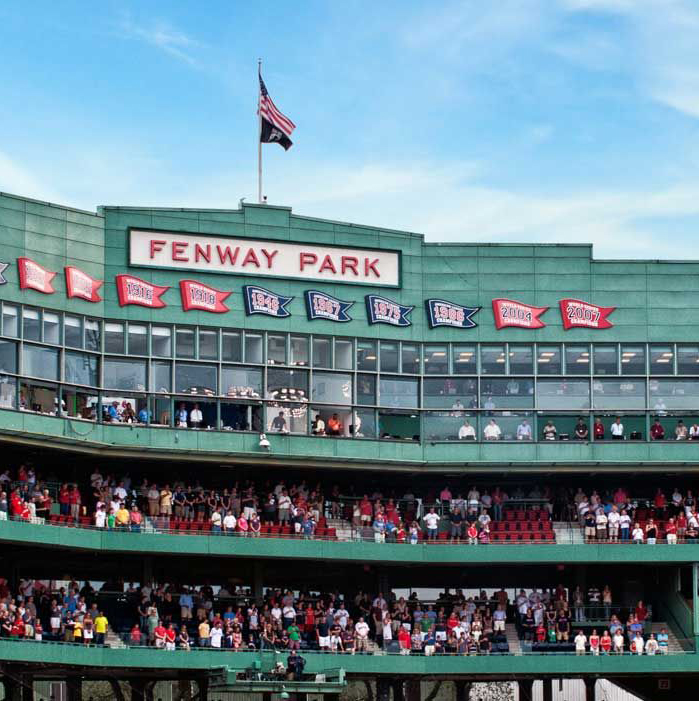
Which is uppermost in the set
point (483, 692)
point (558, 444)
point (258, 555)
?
point (558, 444)

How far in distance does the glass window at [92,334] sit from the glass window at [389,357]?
8733mm

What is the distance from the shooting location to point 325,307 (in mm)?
51750

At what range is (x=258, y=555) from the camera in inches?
1940

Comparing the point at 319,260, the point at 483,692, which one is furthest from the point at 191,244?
the point at 483,692

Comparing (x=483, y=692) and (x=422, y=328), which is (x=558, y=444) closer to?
(x=422, y=328)

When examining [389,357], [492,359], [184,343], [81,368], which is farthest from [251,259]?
[492,359]

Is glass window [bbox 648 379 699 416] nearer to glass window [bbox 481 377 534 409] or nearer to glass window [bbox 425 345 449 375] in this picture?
glass window [bbox 481 377 534 409]

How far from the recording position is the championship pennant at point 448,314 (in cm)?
5266

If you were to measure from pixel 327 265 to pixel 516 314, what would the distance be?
20.1 ft

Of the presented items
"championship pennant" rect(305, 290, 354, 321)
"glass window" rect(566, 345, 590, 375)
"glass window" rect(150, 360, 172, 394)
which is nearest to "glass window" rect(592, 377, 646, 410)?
"glass window" rect(566, 345, 590, 375)

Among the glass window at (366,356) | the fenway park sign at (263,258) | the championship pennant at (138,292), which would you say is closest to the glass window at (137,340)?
the championship pennant at (138,292)

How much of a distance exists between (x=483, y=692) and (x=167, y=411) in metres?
32.8

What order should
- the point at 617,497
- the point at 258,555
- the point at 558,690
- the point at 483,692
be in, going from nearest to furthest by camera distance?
the point at 258,555 → the point at 617,497 → the point at 558,690 → the point at 483,692

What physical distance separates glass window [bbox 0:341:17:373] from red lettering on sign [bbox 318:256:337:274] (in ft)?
32.7
